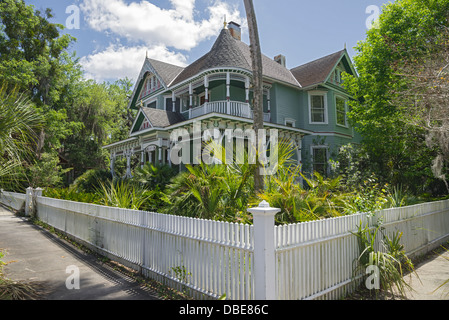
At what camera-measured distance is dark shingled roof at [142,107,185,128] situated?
17.0 metres

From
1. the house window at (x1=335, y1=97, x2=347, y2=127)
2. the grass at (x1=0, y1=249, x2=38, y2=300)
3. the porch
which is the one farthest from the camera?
the house window at (x1=335, y1=97, x2=347, y2=127)

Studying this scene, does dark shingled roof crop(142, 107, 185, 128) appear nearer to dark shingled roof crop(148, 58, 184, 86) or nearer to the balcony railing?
the balcony railing

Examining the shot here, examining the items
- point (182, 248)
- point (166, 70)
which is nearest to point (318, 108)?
point (166, 70)

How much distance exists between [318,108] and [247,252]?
61.5 ft

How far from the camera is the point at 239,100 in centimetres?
1905

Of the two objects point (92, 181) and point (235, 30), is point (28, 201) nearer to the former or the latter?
point (92, 181)

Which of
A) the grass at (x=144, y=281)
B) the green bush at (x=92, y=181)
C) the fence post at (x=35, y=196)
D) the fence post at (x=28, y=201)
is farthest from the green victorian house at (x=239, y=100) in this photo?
the grass at (x=144, y=281)

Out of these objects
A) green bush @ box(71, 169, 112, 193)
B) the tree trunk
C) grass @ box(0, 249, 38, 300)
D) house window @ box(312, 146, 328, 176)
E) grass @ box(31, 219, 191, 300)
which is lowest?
grass @ box(31, 219, 191, 300)

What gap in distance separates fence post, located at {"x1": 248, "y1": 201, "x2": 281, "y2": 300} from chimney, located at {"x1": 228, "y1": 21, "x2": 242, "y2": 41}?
20418mm

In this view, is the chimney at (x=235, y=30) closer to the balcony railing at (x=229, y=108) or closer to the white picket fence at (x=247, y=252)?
the balcony railing at (x=229, y=108)

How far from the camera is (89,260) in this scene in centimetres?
727

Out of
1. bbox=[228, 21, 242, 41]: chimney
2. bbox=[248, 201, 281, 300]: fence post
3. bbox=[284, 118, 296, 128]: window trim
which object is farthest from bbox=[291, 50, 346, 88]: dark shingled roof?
bbox=[248, 201, 281, 300]: fence post

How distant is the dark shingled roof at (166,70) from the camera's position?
70.8ft
